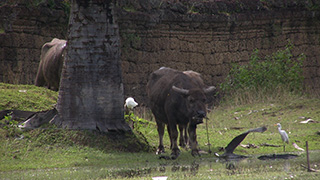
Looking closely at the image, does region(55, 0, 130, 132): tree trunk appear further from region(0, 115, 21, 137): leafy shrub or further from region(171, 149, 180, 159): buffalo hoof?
region(171, 149, 180, 159): buffalo hoof

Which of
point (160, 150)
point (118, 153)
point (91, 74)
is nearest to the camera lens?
point (118, 153)

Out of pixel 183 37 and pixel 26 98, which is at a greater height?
pixel 183 37

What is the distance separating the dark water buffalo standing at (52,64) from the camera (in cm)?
1473

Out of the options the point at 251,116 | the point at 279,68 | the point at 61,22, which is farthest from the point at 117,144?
the point at 279,68

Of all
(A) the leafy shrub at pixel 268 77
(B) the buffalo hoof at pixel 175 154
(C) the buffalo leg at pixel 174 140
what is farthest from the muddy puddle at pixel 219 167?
(A) the leafy shrub at pixel 268 77

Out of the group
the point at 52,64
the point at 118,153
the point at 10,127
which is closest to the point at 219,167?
the point at 118,153

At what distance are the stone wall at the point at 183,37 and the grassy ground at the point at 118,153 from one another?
3.91 meters

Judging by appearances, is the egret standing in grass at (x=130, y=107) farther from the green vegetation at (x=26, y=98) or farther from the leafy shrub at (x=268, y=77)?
the leafy shrub at (x=268, y=77)

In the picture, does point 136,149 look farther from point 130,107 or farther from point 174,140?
point 130,107

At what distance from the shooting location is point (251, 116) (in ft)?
56.9

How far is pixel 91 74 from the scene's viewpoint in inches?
449

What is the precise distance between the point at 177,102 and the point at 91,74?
1792 mm

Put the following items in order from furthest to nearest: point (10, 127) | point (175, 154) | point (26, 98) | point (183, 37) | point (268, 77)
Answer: point (183, 37) → point (268, 77) → point (26, 98) → point (10, 127) → point (175, 154)

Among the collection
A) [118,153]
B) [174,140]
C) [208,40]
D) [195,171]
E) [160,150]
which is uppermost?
[208,40]
